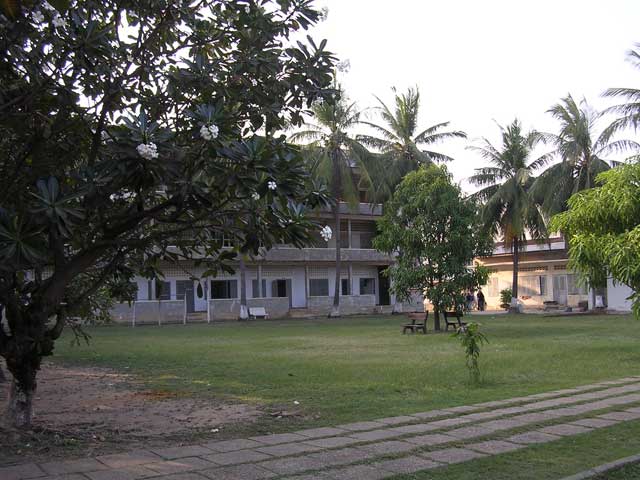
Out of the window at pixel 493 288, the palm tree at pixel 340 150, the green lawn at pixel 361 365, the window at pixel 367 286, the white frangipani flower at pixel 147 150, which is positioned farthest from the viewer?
the window at pixel 493 288

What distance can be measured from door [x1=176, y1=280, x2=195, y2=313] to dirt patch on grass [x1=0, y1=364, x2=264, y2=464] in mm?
25522

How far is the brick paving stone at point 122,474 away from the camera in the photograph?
5.34 metres

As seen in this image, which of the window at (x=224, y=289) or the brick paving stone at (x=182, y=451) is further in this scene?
the window at (x=224, y=289)

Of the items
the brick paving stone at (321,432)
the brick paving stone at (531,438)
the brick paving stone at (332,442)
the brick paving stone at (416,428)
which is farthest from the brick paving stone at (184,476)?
the brick paving stone at (531,438)

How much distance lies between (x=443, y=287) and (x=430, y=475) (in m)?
17.7

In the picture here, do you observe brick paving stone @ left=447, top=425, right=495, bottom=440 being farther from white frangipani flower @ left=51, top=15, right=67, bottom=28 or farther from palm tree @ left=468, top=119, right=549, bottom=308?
palm tree @ left=468, top=119, right=549, bottom=308

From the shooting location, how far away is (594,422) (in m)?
7.27

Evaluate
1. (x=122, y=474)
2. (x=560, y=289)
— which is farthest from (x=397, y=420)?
(x=560, y=289)

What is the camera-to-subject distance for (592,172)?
3369 centimetres

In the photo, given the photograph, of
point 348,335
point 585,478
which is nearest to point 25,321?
point 585,478

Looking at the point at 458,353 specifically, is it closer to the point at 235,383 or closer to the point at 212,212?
the point at 235,383

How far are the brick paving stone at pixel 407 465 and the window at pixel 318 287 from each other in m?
36.8

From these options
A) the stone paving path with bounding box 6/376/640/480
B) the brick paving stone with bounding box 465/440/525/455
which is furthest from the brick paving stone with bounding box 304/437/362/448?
the brick paving stone with bounding box 465/440/525/455

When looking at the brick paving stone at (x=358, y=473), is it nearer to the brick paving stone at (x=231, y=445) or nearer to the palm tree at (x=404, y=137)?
the brick paving stone at (x=231, y=445)
